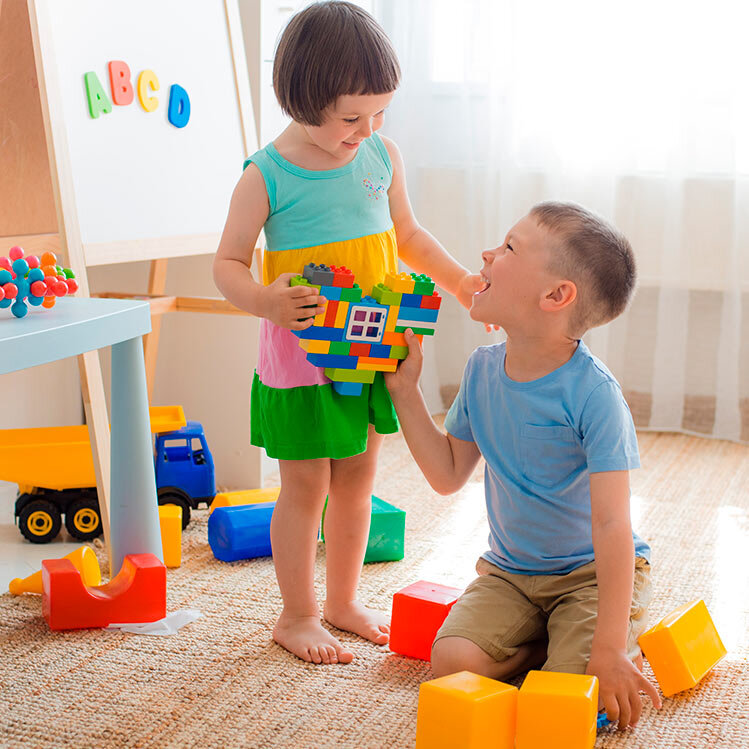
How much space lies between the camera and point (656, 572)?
1433mm

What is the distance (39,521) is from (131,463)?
0.39 m

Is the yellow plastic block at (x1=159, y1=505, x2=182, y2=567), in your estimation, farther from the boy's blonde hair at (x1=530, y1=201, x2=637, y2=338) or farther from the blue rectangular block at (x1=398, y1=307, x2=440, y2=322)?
the boy's blonde hair at (x1=530, y1=201, x2=637, y2=338)

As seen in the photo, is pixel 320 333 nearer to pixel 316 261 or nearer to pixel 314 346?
pixel 314 346

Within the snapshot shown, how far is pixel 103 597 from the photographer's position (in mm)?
1214

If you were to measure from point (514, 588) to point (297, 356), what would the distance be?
0.37 meters

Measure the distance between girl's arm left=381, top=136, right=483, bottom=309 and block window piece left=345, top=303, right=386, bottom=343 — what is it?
0.55 ft

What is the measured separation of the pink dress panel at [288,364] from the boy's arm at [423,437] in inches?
3.6

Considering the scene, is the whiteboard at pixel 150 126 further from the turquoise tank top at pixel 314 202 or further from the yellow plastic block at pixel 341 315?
the yellow plastic block at pixel 341 315

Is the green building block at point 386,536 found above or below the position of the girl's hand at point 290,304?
below

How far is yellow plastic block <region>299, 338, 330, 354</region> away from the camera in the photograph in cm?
105

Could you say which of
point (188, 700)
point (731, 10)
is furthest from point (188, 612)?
point (731, 10)

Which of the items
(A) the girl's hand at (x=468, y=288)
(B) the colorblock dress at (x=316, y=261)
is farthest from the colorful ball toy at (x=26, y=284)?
(A) the girl's hand at (x=468, y=288)

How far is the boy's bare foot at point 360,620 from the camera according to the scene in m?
1.21

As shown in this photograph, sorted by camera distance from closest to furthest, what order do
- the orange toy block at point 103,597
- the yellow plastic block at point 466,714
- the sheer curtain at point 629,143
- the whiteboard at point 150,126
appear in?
the yellow plastic block at point 466,714 → the orange toy block at point 103,597 → the whiteboard at point 150,126 → the sheer curtain at point 629,143
